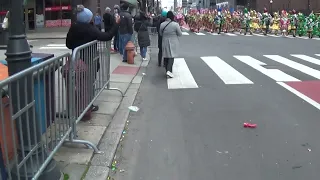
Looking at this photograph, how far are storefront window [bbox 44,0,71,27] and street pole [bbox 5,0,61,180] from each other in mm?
25676

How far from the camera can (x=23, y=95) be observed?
9.82 ft

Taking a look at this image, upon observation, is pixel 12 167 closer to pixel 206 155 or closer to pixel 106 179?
pixel 106 179

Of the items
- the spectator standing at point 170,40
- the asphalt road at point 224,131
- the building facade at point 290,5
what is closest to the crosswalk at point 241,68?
the asphalt road at point 224,131

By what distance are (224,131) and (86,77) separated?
2.15 metres

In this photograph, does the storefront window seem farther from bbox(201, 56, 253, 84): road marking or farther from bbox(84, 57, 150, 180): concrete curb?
bbox(84, 57, 150, 180): concrete curb

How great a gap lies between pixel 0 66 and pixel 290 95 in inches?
219

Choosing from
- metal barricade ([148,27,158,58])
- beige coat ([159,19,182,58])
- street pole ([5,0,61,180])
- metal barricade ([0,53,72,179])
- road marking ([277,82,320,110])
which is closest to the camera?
metal barricade ([0,53,72,179])

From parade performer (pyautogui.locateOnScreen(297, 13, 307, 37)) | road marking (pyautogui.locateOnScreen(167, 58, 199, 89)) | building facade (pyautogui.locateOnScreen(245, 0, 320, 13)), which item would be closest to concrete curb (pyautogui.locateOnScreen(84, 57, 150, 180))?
road marking (pyautogui.locateOnScreen(167, 58, 199, 89))

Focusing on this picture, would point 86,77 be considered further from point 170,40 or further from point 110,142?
point 170,40

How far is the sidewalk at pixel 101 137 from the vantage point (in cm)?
406

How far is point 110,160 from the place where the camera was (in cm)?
436

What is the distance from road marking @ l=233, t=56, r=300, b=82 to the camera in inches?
366

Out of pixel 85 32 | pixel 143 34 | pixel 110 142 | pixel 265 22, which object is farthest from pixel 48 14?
pixel 110 142

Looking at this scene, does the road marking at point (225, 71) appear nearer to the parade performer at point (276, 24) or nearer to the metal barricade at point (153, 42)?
the metal barricade at point (153, 42)
